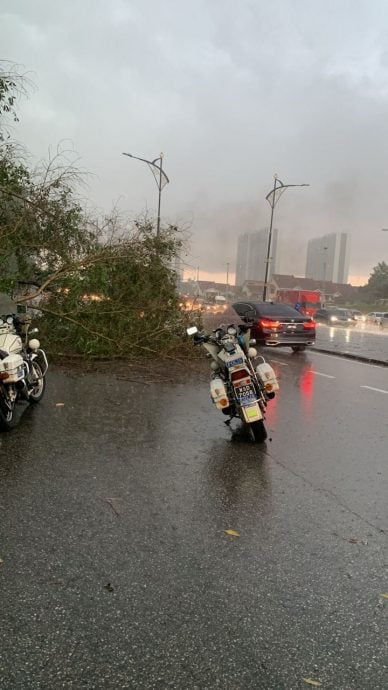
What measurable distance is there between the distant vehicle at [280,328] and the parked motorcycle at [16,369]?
8361 millimetres

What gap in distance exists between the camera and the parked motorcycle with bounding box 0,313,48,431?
5906 mm

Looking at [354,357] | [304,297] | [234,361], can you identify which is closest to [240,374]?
[234,361]

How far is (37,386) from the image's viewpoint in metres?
7.58

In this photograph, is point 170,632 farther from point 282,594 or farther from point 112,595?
point 282,594

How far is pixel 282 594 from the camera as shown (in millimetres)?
2887

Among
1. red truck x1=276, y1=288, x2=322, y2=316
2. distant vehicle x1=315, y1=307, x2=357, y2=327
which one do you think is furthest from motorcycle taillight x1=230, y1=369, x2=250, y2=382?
red truck x1=276, y1=288, x2=322, y2=316

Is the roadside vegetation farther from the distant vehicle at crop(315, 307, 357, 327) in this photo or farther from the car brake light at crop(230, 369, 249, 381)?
the distant vehicle at crop(315, 307, 357, 327)

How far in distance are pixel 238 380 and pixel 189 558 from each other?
2966mm

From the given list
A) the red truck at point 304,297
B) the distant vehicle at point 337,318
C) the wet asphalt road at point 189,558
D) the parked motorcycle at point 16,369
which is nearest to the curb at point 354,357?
the wet asphalt road at point 189,558

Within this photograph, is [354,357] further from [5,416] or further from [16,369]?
[5,416]

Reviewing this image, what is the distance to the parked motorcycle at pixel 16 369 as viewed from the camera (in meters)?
5.91

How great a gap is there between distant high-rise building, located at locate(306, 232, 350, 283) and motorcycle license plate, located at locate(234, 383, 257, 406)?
82.6m

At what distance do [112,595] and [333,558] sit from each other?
140 centimetres

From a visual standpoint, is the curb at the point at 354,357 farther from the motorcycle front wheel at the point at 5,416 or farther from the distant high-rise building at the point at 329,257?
→ the distant high-rise building at the point at 329,257
